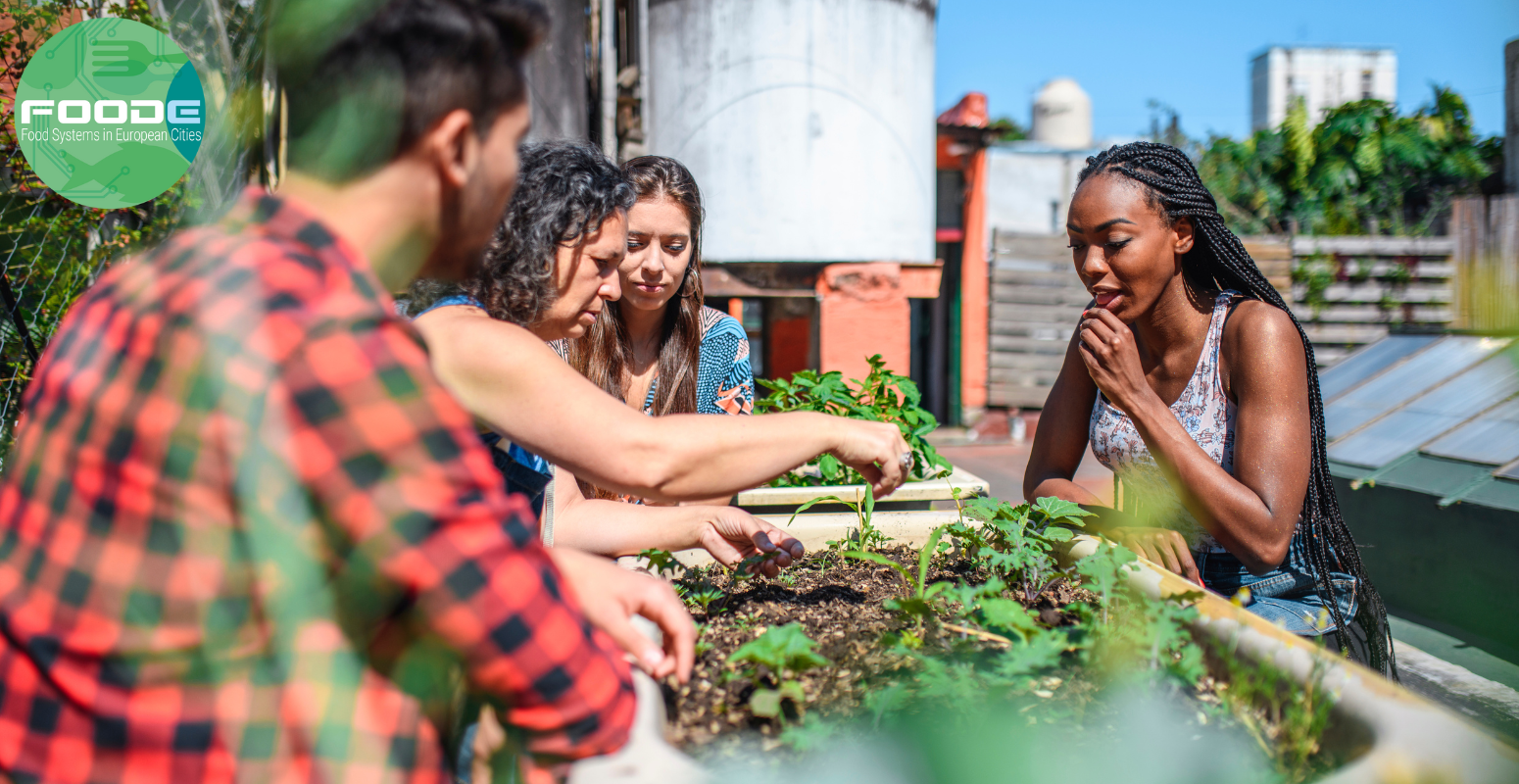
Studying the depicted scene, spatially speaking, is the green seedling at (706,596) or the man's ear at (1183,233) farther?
the man's ear at (1183,233)

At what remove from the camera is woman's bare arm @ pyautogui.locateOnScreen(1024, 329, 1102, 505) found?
7.14 ft

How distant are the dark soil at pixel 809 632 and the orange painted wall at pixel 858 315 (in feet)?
21.9

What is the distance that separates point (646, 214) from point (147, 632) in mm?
1835

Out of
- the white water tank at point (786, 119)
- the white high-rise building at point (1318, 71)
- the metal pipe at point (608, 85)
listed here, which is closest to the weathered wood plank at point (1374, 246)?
Answer: the white water tank at point (786, 119)

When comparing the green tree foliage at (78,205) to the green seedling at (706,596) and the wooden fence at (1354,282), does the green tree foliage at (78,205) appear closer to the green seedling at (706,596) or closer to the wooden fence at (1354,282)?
the green seedling at (706,596)

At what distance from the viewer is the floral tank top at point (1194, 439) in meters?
1.87

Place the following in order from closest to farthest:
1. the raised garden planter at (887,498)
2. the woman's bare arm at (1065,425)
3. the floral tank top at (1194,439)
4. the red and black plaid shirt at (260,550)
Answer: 1. the red and black plaid shirt at (260,550)
2. the floral tank top at (1194,439)
3. the woman's bare arm at (1065,425)
4. the raised garden planter at (887,498)

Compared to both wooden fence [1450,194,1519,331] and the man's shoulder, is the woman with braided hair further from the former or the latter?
the man's shoulder

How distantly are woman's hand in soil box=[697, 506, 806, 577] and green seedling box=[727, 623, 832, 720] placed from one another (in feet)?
1.40

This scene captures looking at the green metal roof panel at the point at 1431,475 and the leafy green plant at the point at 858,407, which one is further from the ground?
the leafy green plant at the point at 858,407

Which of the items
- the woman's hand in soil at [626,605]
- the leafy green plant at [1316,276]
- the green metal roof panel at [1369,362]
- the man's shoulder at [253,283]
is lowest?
the woman's hand in soil at [626,605]

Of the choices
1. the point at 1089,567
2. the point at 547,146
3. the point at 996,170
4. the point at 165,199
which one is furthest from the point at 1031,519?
the point at 996,170

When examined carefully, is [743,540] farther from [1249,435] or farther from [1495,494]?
[1495,494]

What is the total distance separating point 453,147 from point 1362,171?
1396cm
